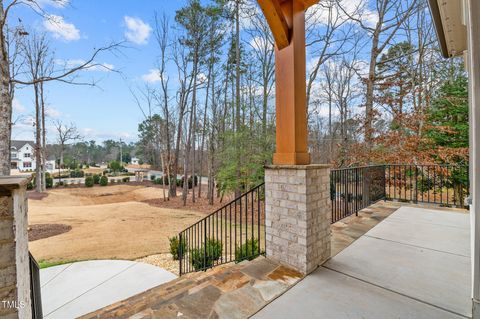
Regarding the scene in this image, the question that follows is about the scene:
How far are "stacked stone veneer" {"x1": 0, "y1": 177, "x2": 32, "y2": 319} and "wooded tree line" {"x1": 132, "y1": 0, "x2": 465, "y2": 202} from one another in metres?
7.93

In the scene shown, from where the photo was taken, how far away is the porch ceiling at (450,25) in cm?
235

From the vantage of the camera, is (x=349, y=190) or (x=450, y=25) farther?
(x=349, y=190)

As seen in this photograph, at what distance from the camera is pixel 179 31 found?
41.1 feet

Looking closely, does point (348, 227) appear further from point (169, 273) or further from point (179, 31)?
point (179, 31)

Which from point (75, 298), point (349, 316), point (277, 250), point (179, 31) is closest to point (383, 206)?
point (277, 250)

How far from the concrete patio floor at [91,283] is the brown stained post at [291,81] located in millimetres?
3423

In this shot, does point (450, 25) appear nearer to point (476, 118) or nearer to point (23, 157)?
point (476, 118)

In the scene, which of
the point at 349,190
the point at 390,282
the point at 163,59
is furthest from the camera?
the point at 163,59

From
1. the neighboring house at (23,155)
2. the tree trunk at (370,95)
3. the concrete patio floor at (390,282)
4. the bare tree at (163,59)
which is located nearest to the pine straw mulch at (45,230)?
the bare tree at (163,59)

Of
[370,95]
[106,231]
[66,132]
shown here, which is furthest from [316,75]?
[66,132]

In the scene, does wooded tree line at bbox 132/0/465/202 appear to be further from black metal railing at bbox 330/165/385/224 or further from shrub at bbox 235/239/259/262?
shrub at bbox 235/239/259/262

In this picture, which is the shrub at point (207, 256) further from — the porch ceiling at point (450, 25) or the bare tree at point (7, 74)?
the bare tree at point (7, 74)

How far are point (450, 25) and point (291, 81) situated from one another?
220cm

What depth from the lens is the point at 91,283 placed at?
3945 millimetres
